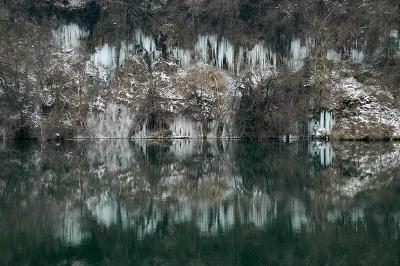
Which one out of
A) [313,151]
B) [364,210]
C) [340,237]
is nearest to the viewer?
[340,237]

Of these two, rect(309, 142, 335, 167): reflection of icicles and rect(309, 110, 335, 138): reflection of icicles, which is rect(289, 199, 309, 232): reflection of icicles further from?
rect(309, 110, 335, 138): reflection of icicles

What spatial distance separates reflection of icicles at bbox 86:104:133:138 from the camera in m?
63.3

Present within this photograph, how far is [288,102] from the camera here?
2365 inches

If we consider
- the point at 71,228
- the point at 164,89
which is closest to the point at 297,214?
the point at 71,228

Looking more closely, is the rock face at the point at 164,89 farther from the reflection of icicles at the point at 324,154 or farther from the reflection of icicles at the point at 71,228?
the reflection of icicles at the point at 71,228

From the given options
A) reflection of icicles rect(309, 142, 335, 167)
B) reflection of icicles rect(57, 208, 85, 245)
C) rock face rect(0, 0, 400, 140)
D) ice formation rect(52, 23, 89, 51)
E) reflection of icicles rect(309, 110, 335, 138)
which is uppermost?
ice formation rect(52, 23, 89, 51)

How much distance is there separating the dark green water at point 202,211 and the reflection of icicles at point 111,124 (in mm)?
25506

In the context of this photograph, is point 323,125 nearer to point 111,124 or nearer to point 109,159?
point 111,124

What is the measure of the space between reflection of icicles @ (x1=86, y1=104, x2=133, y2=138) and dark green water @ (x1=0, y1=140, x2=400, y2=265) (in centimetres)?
2551

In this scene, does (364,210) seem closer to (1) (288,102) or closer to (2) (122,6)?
(1) (288,102)

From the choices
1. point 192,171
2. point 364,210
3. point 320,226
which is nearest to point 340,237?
point 320,226

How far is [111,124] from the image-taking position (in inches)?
2498

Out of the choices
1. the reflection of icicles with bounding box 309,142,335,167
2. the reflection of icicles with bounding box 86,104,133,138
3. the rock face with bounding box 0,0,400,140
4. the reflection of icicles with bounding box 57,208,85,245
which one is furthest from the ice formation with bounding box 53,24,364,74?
the reflection of icicles with bounding box 57,208,85,245

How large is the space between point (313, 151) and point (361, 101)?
17.0 meters
